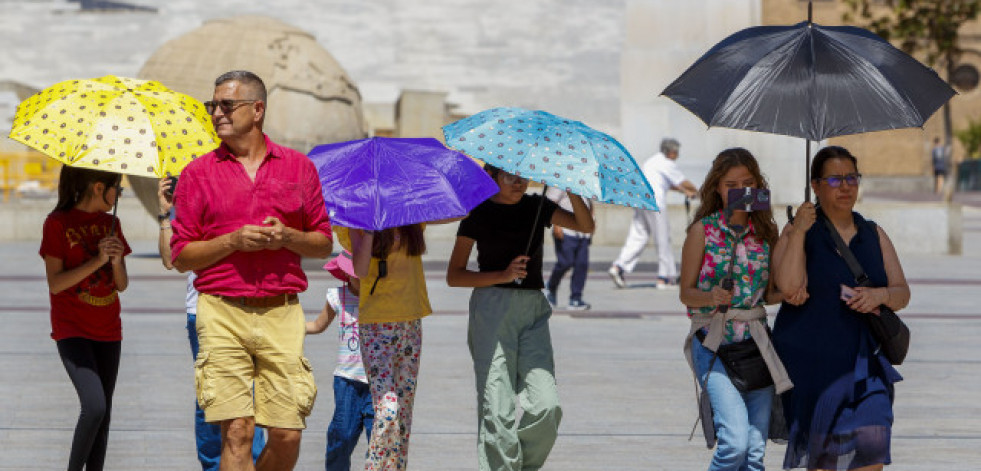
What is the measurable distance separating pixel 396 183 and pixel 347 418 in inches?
41.9

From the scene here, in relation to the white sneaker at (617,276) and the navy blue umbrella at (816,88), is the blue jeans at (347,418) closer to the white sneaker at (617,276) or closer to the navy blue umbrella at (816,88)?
the navy blue umbrella at (816,88)

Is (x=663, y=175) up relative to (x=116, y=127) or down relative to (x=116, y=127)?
down

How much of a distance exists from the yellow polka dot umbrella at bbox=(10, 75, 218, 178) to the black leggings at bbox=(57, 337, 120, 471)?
0.79 m

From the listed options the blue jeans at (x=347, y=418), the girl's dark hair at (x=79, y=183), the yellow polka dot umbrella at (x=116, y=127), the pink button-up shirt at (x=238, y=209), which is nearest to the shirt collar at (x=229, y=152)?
the pink button-up shirt at (x=238, y=209)

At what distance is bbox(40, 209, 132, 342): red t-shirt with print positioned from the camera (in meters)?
6.55

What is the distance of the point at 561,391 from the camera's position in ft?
33.8

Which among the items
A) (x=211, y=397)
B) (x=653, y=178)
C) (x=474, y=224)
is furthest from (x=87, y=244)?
(x=653, y=178)

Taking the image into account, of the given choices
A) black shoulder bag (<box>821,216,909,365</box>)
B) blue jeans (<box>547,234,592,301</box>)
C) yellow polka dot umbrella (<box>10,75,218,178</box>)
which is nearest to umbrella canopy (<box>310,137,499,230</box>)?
yellow polka dot umbrella (<box>10,75,218,178</box>)

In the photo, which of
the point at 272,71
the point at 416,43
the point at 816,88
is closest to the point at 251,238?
the point at 816,88

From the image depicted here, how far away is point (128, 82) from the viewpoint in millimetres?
6758

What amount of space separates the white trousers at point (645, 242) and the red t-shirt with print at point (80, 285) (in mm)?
11690

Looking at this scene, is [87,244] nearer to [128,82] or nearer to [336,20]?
[128,82]

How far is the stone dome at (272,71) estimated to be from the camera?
68.1 ft

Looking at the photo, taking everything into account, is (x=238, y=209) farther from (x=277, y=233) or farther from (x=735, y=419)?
(x=735, y=419)
